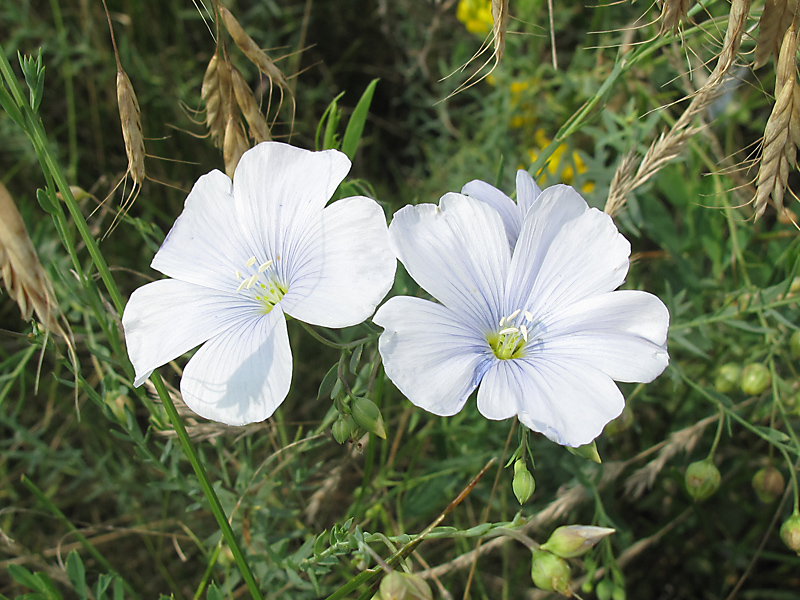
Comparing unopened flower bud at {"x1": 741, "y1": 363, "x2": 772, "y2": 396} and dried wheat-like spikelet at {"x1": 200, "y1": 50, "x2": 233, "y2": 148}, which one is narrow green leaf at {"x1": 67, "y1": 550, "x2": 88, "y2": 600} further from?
unopened flower bud at {"x1": 741, "y1": 363, "x2": 772, "y2": 396}

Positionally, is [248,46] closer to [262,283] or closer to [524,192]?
[262,283]

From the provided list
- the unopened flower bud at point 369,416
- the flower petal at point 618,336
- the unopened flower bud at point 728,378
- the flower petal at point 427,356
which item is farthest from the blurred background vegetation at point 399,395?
the flower petal at point 618,336

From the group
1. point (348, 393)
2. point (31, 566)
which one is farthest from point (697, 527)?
point (31, 566)

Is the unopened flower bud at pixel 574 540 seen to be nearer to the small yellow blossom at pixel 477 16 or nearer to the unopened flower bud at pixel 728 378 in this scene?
the unopened flower bud at pixel 728 378

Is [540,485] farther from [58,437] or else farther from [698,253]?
[58,437]

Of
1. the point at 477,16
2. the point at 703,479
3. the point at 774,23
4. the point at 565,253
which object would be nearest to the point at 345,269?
the point at 565,253
